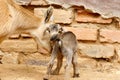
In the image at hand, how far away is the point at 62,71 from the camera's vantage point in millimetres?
3215

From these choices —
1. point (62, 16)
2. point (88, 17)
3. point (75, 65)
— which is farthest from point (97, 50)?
point (75, 65)

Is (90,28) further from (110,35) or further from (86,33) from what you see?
(110,35)

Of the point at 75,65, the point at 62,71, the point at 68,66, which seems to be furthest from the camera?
the point at 62,71

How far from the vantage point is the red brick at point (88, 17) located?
3506mm

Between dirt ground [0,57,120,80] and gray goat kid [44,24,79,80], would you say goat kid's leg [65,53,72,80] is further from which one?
dirt ground [0,57,120,80]

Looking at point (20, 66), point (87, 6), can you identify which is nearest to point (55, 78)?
point (20, 66)

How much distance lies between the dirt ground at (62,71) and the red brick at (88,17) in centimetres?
35

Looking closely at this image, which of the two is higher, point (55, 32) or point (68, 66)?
point (55, 32)

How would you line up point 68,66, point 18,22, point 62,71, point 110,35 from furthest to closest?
point 110,35
point 62,71
point 18,22
point 68,66

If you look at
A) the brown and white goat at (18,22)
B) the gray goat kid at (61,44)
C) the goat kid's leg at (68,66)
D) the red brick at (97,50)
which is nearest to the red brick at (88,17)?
the red brick at (97,50)

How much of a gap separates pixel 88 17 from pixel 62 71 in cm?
60

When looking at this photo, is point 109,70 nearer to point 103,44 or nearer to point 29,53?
point 103,44

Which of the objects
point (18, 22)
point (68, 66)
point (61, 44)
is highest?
point (18, 22)

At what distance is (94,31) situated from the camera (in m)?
3.50
